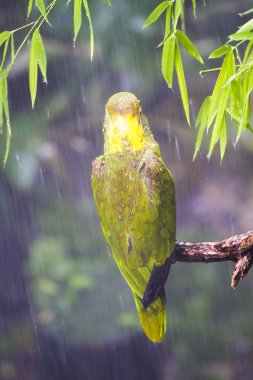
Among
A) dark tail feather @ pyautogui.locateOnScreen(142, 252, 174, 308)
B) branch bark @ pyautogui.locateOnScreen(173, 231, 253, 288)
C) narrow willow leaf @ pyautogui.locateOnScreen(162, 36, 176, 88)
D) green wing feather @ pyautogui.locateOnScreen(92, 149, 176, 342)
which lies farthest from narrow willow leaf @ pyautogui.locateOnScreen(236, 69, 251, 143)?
dark tail feather @ pyautogui.locateOnScreen(142, 252, 174, 308)

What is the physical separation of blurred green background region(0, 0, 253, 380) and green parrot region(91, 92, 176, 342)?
21.5 inches

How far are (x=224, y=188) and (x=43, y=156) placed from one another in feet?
2.32

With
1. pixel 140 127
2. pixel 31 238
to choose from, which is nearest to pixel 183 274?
pixel 31 238

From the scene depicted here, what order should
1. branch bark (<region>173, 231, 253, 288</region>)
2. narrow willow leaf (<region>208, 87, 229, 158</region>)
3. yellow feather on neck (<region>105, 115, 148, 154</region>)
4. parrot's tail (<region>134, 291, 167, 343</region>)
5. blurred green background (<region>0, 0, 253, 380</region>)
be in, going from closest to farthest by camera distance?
narrow willow leaf (<region>208, 87, 229, 158</region>), branch bark (<region>173, 231, 253, 288</region>), yellow feather on neck (<region>105, 115, 148, 154</region>), parrot's tail (<region>134, 291, 167, 343</region>), blurred green background (<region>0, 0, 253, 380</region>)

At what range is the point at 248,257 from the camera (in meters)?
1.76

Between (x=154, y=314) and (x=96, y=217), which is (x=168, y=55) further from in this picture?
(x=96, y=217)

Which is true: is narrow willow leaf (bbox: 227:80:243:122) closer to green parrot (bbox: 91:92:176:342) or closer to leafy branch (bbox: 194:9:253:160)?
leafy branch (bbox: 194:9:253:160)

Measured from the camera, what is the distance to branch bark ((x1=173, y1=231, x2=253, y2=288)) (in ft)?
5.72

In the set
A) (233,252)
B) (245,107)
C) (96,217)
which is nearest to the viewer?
(245,107)

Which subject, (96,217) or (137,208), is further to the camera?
(96,217)

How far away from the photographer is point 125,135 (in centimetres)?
194

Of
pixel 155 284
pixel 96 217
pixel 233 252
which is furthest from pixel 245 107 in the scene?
pixel 96 217

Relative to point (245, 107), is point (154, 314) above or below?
below

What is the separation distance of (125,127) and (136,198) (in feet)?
0.68
